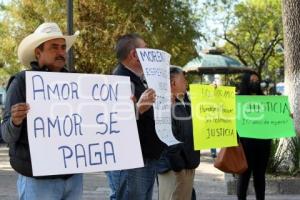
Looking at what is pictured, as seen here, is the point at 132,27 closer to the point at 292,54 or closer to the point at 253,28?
the point at 292,54

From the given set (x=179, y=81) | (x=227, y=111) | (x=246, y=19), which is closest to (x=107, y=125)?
(x=179, y=81)

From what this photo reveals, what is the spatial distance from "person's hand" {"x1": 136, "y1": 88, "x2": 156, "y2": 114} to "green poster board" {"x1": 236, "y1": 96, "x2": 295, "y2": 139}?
10.3 ft

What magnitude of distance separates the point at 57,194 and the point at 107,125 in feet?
1.80

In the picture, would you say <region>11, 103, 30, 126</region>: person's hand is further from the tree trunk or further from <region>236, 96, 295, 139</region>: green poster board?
the tree trunk

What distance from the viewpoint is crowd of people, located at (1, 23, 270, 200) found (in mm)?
3582

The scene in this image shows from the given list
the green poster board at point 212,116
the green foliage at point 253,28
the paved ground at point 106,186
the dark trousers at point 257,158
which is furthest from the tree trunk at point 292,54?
the green foliage at point 253,28

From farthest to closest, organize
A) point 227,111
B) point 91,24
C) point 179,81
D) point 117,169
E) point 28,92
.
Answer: point 91,24
point 227,111
point 179,81
point 117,169
point 28,92

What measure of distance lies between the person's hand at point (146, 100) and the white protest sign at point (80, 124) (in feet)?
0.22

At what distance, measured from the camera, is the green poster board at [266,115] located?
23.1ft

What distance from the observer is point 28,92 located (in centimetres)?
354

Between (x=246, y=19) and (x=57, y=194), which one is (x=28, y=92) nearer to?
(x=57, y=194)

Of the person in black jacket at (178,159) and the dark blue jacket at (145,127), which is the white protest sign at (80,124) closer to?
the dark blue jacket at (145,127)

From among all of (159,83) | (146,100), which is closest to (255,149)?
(159,83)

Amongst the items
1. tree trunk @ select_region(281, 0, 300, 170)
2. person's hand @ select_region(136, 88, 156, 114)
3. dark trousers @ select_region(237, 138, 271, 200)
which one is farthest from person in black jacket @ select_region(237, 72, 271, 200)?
person's hand @ select_region(136, 88, 156, 114)
